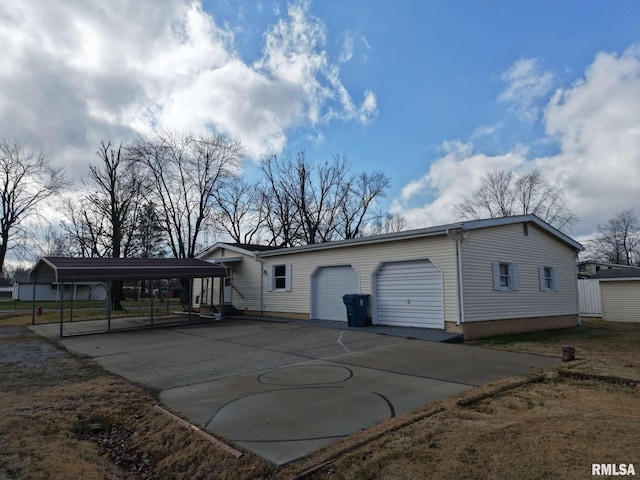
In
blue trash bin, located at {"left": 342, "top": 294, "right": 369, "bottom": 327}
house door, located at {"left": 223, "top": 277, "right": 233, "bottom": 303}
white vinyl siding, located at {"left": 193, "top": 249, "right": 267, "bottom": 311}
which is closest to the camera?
blue trash bin, located at {"left": 342, "top": 294, "right": 369, "bottom": 327}

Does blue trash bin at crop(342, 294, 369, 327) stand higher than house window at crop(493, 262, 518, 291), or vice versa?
house window at crop(493, 262, 518, 291)

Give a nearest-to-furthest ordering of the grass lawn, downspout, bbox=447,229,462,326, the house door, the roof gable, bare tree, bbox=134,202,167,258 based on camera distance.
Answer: the grass lawn → downspout, bbox=447,229,462,326 → the roof gable → the house door → bare tree, bbox=134,202,167,258

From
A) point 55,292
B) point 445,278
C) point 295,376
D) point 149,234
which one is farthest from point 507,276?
point 55,292

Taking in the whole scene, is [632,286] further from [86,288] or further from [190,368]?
[86,288]

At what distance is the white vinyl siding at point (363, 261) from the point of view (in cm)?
1228

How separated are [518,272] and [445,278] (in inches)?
146

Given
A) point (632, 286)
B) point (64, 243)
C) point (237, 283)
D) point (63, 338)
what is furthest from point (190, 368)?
point (64, 243)

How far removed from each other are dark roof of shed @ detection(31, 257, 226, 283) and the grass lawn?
26.9ft

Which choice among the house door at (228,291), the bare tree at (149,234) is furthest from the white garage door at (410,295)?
the bare tree at (149,234)

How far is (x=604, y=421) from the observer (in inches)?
178

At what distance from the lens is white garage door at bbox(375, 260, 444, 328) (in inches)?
500

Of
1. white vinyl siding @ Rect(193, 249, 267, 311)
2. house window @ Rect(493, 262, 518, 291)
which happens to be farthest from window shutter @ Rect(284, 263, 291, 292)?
house window @ Rect(493, 262, 518, 291)

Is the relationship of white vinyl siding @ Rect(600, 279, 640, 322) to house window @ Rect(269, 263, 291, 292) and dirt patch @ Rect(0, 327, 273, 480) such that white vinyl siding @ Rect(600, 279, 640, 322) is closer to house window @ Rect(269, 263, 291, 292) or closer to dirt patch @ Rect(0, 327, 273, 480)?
house window @ Rect(269, 263, 291, 292)

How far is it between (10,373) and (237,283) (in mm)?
13598
